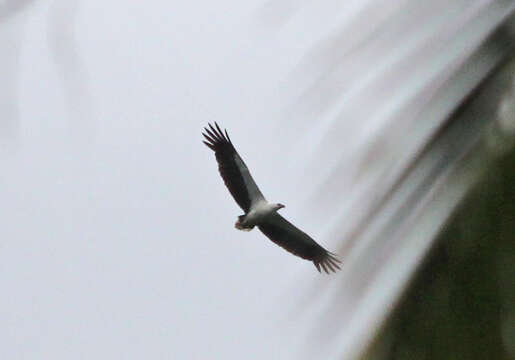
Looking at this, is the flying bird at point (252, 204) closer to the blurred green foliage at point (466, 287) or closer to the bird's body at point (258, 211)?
the bird's body at point (258, 211)

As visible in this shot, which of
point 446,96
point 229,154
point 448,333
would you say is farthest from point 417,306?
point 229,154

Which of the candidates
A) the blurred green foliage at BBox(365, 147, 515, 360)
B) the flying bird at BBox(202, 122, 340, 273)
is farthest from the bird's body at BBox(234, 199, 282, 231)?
the blurred green foliage at BBox(365, 147, 515, 360)

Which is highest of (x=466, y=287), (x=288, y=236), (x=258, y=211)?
(x=288, y=236)

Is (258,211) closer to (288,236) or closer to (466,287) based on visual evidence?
(288,236)

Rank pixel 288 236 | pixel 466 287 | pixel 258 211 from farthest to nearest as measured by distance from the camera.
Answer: pixel 288 236, pixel 258 211, pixel 466 287

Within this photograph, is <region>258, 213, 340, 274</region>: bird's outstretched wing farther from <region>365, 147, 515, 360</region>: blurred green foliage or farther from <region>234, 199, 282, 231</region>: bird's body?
<region>365, 147, 515, 360</region>: blurred green foliage

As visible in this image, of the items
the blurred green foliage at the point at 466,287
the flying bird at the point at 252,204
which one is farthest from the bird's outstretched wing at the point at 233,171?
the blurred green foliage at the point at 466,287

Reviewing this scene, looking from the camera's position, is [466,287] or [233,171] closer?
[466,287]

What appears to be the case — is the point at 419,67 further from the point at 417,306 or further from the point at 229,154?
the point at 229,154

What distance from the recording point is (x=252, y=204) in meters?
8.05

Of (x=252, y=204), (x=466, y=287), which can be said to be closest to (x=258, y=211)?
(x=252, y=204)

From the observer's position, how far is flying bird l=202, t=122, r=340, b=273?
8.03 m

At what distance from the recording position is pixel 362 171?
0.90 meters

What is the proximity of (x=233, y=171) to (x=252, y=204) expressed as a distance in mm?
459
